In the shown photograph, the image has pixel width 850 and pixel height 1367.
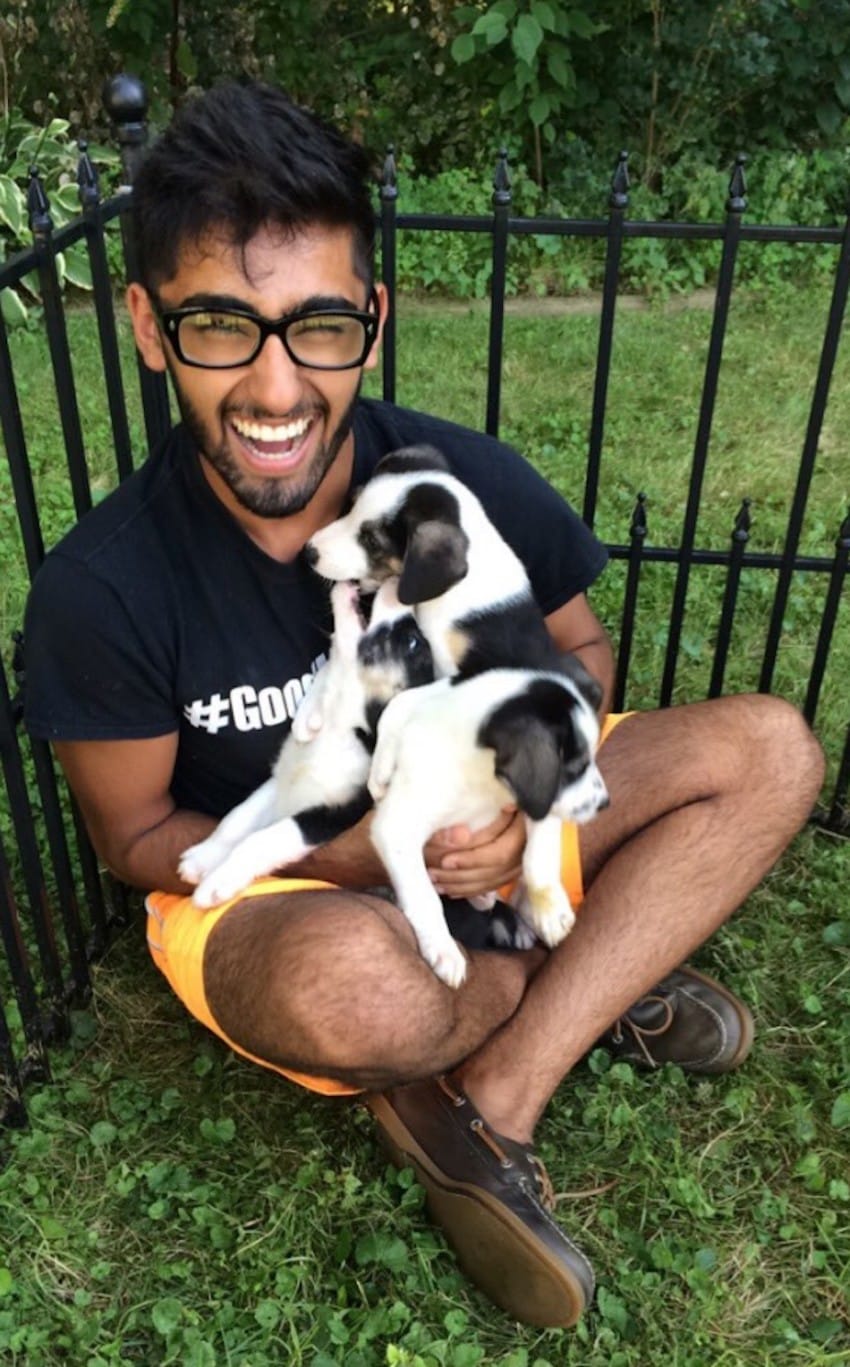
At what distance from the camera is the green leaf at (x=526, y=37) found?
6.62 meters

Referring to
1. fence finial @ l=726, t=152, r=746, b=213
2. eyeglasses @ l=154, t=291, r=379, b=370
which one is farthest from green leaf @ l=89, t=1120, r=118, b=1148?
fence finial @ l=726, t=152, r=746, b=213

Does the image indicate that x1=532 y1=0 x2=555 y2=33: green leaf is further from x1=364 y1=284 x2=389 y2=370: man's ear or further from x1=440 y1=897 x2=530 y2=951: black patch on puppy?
x1=440 y1=897 x2=530 y2=951: black patch on puppy

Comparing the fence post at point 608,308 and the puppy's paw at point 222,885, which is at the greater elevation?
the fence post at point 608,308

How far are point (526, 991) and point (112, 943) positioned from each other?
1129 millimetres

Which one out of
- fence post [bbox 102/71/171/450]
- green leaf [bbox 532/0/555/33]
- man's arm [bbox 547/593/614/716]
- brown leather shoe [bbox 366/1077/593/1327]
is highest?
fence post [bbox 102/71/171/450]

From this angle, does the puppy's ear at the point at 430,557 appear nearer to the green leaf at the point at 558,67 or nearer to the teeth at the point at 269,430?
the teeth at the point at 269,430

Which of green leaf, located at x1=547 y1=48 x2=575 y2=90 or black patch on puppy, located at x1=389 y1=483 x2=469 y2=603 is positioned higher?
green leaf, located at x1=547 y1=48 x2=575 y2=90

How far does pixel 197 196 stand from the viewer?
2254 mm

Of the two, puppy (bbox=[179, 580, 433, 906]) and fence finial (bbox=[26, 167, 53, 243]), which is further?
puppy (bbox=[179, 580, 433, 906])

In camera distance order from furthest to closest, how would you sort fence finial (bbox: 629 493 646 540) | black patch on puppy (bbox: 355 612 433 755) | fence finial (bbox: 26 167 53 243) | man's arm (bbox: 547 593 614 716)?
fence finial (bbox: 629 493 646 540), man's arm (bbox: 547 593 614 716), black patch on puppy (bbox: 355 612 433 755), fence finial (bbox: 26 167 53 243)

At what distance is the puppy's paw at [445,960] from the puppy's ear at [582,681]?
0.54 metres

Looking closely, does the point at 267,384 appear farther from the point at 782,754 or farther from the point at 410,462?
the point at 782,754

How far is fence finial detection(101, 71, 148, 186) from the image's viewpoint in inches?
105

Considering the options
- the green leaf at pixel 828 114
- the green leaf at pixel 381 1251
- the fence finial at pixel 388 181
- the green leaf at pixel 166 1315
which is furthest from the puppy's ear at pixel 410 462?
the green leaf at pixel 828 114
